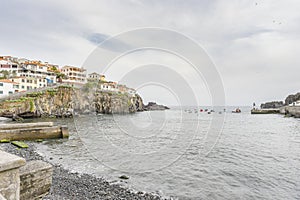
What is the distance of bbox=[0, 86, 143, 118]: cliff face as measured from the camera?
43.2m

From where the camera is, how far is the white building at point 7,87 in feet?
167

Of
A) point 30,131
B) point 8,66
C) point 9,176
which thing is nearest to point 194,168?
point 9,176

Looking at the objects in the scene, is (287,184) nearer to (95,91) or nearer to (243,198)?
(243,198)

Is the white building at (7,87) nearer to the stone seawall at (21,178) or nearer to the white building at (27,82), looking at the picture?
the white building at (27,82)

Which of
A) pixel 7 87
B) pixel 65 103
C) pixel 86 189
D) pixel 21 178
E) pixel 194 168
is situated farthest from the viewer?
pixel 65 103

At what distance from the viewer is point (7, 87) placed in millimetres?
52781

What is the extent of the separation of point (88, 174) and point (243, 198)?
8.97m

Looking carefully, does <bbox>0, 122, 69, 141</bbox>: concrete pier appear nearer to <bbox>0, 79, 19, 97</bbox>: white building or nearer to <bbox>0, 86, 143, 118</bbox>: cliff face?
<bbox>0, 86, 143, 118</bbox>: cliff face

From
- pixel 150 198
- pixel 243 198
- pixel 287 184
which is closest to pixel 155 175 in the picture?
pixel 150 198

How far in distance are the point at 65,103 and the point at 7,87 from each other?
52.5 feet

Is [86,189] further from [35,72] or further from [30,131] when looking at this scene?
[35,72]

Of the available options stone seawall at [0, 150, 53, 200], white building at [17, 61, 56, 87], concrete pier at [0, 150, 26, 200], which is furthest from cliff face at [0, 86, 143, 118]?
concrete pier at [0, 150, 26, 200]

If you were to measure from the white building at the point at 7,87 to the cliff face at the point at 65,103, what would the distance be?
9.36 m

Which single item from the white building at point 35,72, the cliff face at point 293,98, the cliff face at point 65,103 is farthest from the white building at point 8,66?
the cliff face at point 293,98
